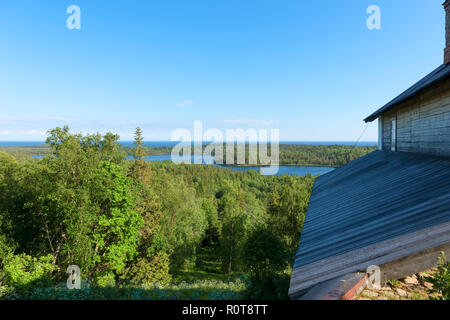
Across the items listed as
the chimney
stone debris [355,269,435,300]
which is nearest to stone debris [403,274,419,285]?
stone debris [355,269,435,300]

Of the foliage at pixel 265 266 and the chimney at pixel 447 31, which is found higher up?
the chimney at pixel 447 31

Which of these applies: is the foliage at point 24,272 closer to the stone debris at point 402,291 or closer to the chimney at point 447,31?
the stone debris at point 402,291

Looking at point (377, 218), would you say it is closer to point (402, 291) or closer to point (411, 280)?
point (411, 280)

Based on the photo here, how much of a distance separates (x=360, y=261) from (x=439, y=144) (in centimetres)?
617

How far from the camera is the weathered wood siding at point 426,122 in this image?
21.0 ft

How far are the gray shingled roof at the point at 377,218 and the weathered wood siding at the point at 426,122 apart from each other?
63 cm

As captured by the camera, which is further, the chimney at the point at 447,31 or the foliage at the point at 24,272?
the foliage at the point at 24,272

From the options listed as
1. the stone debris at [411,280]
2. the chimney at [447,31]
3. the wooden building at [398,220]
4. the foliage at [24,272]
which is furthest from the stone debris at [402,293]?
the foliage at [24,272]

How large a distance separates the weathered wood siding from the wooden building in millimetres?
27

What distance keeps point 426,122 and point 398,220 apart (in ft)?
18.4

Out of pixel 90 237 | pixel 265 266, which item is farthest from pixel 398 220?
pixel 90 237

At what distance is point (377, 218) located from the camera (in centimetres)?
431

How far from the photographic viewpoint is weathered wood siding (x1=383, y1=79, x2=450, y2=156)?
6412 millimetres
